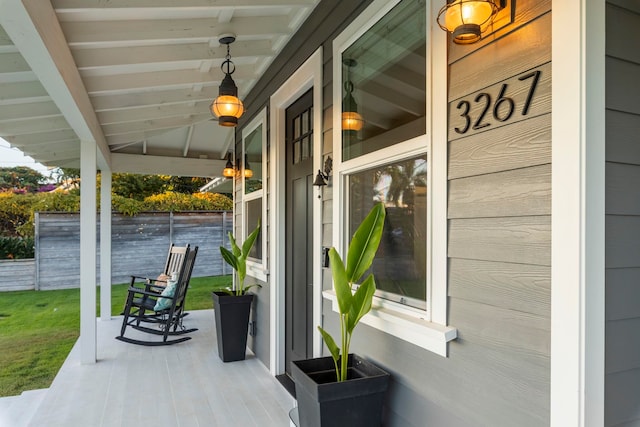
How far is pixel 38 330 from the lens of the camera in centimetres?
574

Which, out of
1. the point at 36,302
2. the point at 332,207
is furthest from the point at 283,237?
the point at 36,302

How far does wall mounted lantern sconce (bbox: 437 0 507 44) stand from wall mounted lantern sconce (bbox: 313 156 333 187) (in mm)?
1326

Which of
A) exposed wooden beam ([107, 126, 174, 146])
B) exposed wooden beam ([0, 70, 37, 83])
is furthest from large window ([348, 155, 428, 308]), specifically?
exposed wooden beam ([107, 126, 174, 146])

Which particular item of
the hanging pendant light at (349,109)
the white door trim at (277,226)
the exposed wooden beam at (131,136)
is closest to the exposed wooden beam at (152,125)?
the exposed wooden beam at (131,136)

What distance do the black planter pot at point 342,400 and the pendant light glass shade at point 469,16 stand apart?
1405 mm

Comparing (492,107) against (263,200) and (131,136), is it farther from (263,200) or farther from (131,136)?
(131,136)

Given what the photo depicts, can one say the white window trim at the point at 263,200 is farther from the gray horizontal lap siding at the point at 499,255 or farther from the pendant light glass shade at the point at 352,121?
the gray horizontal lap siding at the point at 499,255

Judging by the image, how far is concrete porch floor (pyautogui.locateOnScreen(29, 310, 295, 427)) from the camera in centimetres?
295

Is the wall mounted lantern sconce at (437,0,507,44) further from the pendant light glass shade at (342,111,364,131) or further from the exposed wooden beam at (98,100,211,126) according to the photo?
the exposed wooden beam at (98,100,211,126)

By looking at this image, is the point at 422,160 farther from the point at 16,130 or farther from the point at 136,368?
the point at 16,130

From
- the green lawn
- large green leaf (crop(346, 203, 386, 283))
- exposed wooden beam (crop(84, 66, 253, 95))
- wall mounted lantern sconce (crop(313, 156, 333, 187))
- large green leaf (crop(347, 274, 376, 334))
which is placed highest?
exposed wooden beam (crop(84, 66, 253, 95))

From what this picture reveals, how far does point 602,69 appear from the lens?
3.76ft

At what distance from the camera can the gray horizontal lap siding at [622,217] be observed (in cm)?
117

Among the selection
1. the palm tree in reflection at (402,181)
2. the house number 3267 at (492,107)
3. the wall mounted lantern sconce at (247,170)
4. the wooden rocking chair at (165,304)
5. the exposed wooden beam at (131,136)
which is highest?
the exposed wooden beam at (131,136)
